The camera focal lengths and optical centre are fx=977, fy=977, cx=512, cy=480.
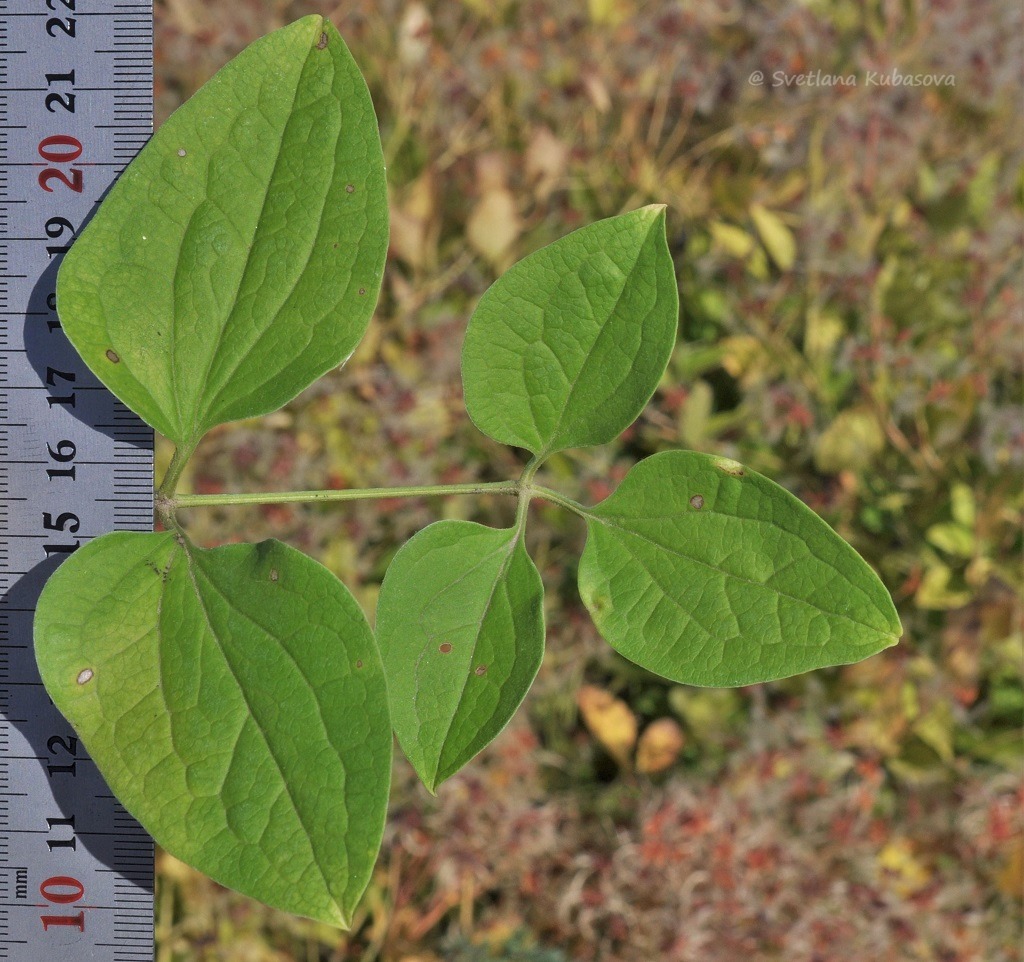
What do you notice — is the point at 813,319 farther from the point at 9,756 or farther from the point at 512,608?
the point at 9,756

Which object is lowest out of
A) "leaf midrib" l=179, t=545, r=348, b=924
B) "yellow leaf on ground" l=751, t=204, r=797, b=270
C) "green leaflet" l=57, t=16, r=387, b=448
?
"leaf midrib" l=179, t=545, r=348, b=924

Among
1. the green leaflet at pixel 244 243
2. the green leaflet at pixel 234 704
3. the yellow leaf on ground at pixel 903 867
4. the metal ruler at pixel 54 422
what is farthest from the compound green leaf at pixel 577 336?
the yellow leaf on ground at pixel 903 867

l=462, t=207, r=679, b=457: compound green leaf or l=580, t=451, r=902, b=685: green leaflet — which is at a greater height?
l=462, t=207, r=679, b=457: compound green leaf

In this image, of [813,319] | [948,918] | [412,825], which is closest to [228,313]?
[412,825]

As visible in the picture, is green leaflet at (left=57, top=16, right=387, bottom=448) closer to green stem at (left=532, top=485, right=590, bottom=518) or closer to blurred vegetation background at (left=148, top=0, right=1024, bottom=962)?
green stem at (left=532, top=485, right=590, bottom=518)

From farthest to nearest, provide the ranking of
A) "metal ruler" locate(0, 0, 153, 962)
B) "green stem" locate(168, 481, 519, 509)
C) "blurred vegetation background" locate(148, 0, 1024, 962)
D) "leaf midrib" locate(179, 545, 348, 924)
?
"blurred vegetation background" locate(148, 0, 1024, 962)
"metal ruler" locate(0, 0, 153, 962)
"green stem" locate(168, 481, 519, 509)
"leaf midrib" locate(179, 545, 348, 924)

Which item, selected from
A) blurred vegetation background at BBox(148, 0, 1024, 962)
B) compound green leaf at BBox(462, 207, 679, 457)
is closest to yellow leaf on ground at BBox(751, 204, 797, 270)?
blurred vegetation background at BBox(148, 0, 1024, 962)

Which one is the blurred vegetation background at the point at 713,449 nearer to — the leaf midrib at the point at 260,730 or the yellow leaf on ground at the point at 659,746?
the yellow leaf on ground at the point at 659,746
